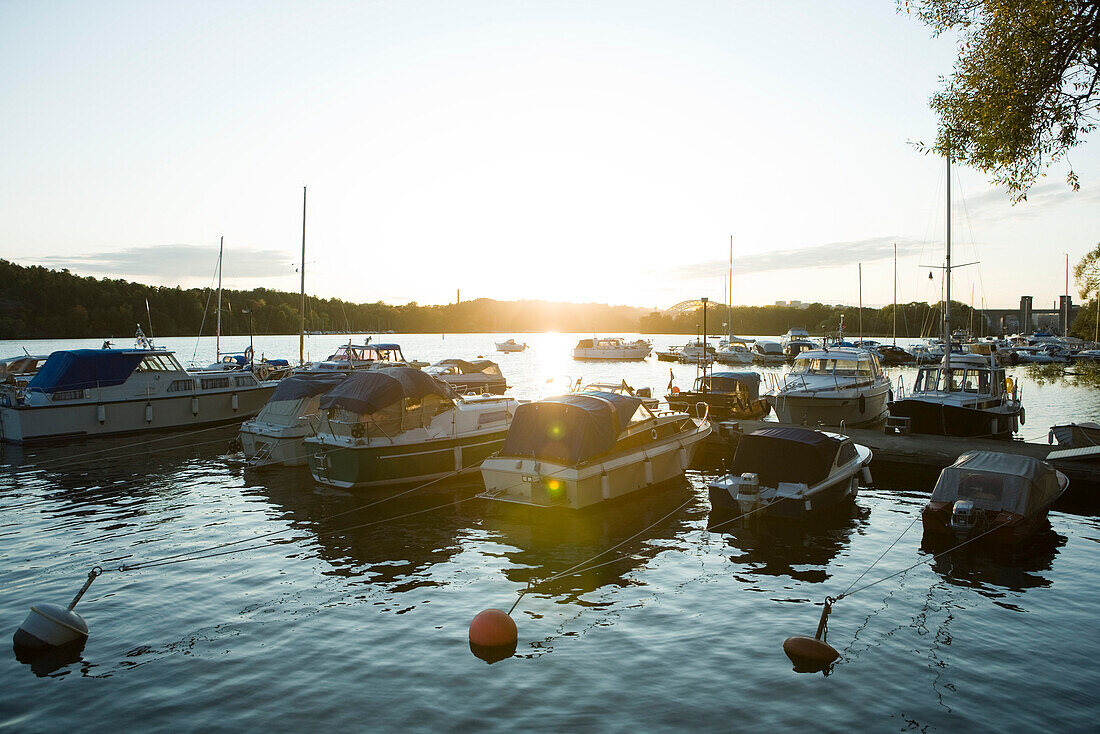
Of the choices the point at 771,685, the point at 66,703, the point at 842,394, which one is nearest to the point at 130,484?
the point at 66,703

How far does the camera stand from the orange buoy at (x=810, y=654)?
31.5 feet

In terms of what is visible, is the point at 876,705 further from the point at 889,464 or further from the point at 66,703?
the point at 889,464

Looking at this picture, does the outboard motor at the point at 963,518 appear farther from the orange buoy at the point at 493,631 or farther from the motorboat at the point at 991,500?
the orange buoy at the point at 493,631

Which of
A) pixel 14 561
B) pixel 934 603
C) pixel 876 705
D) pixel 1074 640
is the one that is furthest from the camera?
pixel 14 561

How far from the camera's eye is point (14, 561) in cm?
1396

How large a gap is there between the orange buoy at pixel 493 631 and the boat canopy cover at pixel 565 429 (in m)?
6.83

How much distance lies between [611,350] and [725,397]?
83.0 metres

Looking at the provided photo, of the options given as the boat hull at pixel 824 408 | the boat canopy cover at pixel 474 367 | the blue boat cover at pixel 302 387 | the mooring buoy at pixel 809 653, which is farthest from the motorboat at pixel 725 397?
the mooring buoy at pixel 809 653

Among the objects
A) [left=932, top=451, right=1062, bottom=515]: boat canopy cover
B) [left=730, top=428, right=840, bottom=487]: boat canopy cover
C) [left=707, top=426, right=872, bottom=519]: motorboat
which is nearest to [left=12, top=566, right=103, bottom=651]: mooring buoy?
[left=707, top=426, right=872, bottom=519]: motorboat

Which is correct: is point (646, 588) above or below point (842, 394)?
below

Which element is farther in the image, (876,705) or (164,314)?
(164,314)

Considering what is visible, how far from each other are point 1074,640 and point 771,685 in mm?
5123

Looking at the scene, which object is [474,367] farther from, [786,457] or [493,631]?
[493,631]

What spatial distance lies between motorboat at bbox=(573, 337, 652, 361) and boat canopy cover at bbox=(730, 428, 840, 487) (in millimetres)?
93101
